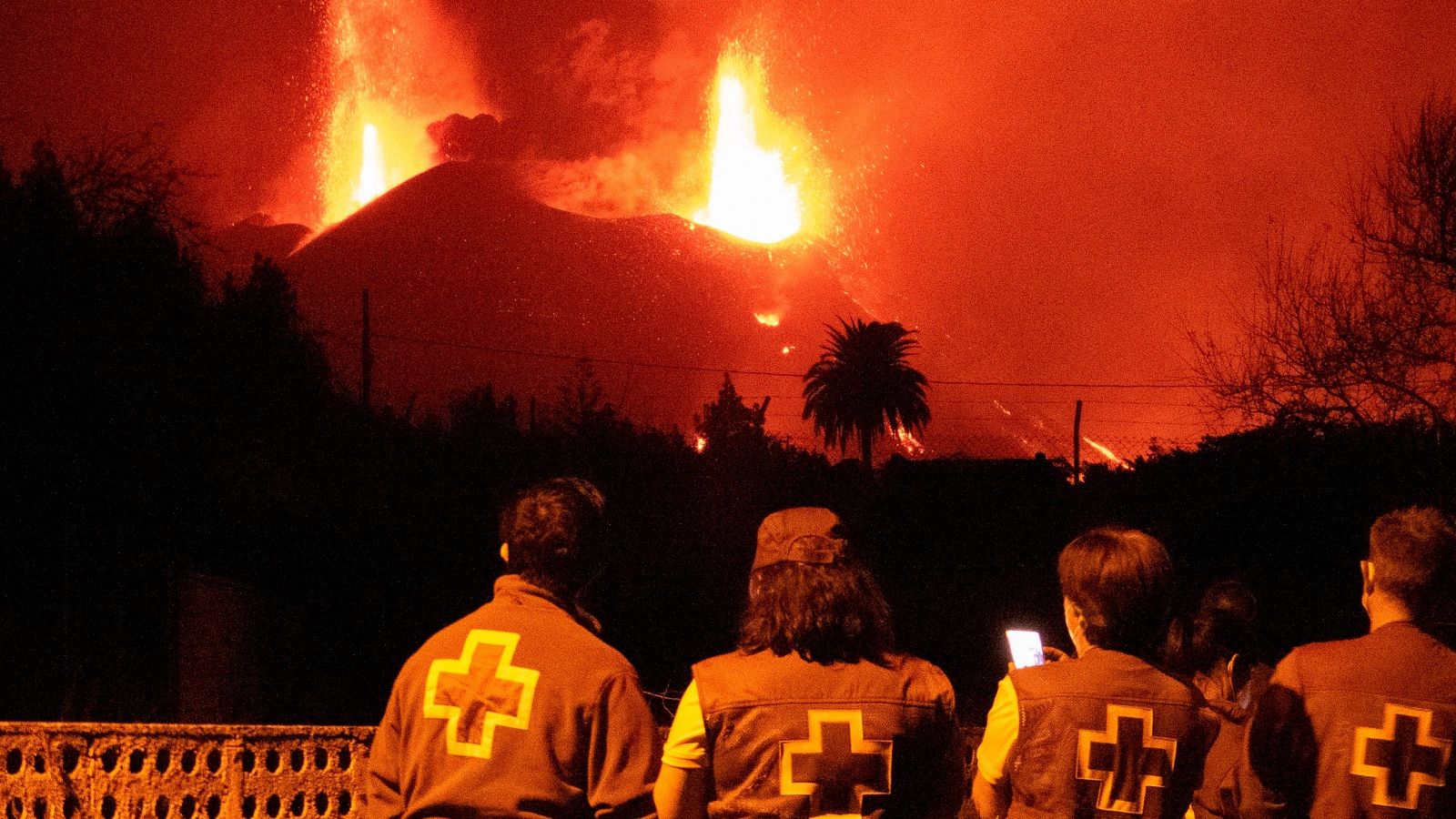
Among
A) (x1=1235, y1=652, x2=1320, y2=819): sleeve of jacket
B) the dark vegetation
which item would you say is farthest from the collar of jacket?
the dark vegetation

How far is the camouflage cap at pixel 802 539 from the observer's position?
342cm

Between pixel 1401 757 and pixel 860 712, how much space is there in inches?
53.8

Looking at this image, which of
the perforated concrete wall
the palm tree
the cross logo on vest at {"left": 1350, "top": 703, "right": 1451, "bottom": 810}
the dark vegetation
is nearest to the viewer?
the cross logo on vest at {"left": 1350, "top": 703, "right": 1451, "bottom": 810}

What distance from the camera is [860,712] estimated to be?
3.32 m

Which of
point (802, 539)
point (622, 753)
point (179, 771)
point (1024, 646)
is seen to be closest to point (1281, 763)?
point (802, 539)


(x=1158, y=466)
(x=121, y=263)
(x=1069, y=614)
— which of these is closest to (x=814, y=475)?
(x=1158, y=466)

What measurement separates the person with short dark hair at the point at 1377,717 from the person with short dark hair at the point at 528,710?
5.08 ft

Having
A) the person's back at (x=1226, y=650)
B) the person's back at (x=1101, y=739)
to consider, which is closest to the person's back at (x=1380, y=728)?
the person's back at (x=1101, y=739)

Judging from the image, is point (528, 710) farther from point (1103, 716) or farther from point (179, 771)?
point (179, 771)

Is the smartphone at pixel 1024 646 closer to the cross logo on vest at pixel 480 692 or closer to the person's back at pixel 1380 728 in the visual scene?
the person's back at pixel 1380 728

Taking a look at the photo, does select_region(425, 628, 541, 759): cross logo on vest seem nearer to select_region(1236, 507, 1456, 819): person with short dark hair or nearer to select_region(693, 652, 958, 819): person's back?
select_region(693, 652, 958, 819): person's back

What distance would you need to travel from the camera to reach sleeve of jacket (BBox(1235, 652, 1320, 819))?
3.57 metres

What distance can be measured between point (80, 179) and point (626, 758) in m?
19.1

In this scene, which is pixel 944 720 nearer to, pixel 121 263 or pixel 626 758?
pixel 626 758
